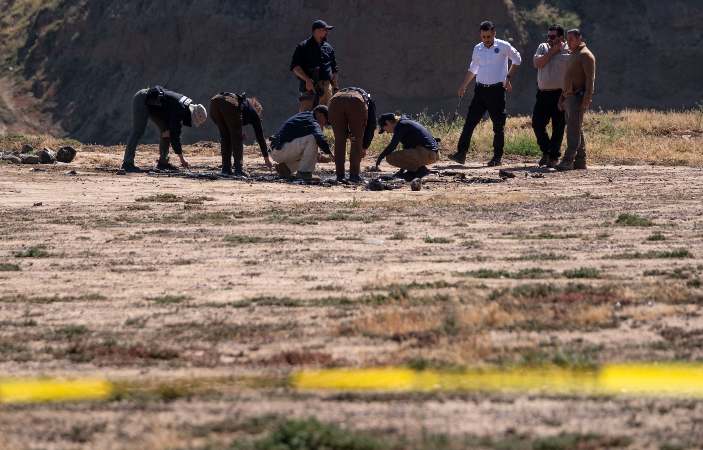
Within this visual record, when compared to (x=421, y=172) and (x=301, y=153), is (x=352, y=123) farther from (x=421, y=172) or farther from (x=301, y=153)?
(x=421, y=172)

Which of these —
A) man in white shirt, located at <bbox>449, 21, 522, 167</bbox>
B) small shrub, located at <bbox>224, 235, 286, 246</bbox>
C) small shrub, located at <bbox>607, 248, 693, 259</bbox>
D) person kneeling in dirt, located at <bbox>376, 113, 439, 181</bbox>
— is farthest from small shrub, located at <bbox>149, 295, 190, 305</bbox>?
A: man in white shirt, located at <bbox>449, 21, 522, 167</bbox>

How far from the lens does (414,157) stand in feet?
60.1

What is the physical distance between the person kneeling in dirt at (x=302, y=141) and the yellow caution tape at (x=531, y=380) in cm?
1093

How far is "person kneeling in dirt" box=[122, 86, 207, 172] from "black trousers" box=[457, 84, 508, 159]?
142 inches

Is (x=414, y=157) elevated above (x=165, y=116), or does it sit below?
below

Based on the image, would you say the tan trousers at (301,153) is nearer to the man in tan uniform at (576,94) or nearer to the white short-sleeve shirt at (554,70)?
the man in tan uniform at (576,94)

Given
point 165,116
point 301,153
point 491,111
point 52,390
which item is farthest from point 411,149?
point 52,390

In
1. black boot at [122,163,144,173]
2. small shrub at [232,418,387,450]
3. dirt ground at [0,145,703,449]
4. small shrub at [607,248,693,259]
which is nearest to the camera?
small shrub at [232,418,387,450]

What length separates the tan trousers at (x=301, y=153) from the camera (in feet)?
59.1

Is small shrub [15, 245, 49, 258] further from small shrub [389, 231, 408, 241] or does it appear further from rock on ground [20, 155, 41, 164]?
rock on ground [20, 155, 41, 164]

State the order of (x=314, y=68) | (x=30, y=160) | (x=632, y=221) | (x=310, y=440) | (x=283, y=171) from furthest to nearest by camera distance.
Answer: (x=30, y=160)
(x=314, y=68)
(x=283, y=171)
(x=632, y=221)
(x=310, y=440)

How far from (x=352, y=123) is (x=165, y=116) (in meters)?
3.53

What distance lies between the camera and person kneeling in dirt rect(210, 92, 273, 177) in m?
19.0

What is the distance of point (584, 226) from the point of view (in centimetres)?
1277
